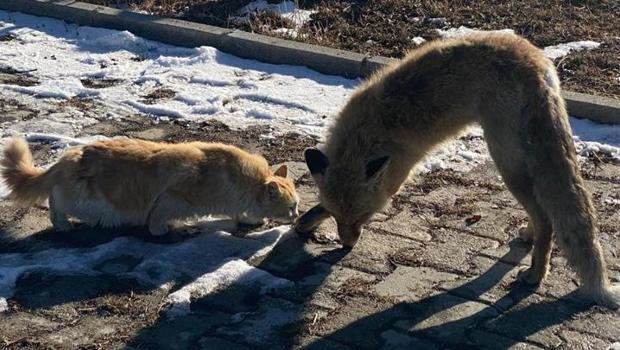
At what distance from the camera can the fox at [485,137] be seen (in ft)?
16.8

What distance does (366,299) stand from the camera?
207 inches

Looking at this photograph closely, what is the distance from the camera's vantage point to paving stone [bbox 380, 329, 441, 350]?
187 inches

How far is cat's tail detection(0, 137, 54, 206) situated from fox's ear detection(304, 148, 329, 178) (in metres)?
1.64

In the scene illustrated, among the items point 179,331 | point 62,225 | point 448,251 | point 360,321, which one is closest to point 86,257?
point 62,225

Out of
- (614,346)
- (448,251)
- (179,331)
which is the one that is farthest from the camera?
(448,251)

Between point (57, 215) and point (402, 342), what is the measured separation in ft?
7.92

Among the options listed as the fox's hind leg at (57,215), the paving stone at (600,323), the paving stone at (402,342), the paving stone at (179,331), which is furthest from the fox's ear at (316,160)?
the paving stone at (600,323)

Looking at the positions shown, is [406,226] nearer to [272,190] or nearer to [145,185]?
[272,190]

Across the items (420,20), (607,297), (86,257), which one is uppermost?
(420,20)

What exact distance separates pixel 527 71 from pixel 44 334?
10.0ft

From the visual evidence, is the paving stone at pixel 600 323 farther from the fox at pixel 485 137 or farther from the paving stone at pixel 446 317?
the paving stone at pixel 446 317

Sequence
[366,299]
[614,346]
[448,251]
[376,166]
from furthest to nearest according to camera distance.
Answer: [448,251], [376,166], [366,299], [614,346]

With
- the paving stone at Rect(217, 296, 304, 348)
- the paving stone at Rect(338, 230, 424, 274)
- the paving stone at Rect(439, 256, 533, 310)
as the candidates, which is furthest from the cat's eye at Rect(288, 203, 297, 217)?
the paving stone at Rect(439, 256, 533, 310)

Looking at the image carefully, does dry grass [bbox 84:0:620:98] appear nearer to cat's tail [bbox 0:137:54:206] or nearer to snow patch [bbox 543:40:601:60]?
snow patch [bbox 543:40:601:60]
